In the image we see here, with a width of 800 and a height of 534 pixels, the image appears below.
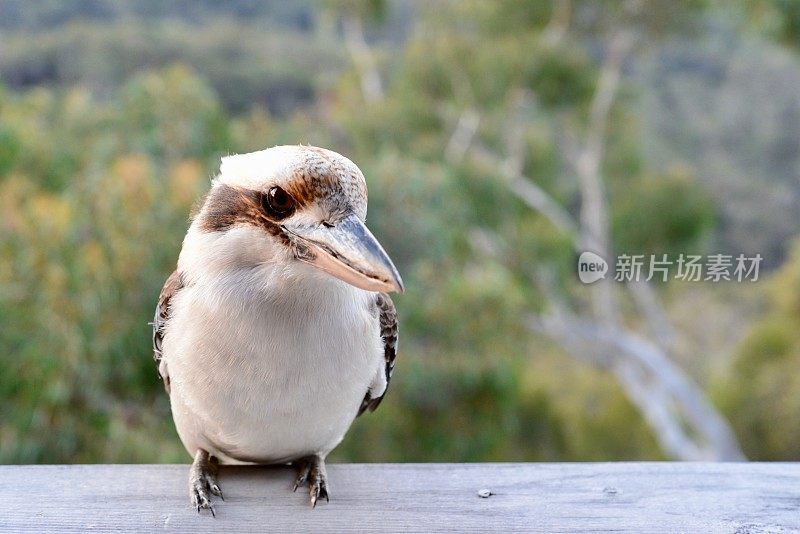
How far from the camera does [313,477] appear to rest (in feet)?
4.01

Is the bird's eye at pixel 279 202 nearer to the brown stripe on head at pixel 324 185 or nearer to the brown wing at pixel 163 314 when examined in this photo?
the brown stripe on head at pixel 324 185

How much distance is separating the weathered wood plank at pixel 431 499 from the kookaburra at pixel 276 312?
45 millimetres

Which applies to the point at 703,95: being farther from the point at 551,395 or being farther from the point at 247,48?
the point at 247,48

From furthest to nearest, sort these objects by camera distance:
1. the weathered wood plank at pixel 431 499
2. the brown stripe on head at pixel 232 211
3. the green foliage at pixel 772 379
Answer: the green foliage at pixel 772 379, the weathered wood plank at pixel 431 499, the brown stripe on head at pixel 232 211

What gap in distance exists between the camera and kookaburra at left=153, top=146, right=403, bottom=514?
96 cm

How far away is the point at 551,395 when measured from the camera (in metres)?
5.93

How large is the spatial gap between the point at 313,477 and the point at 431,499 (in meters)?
0.17

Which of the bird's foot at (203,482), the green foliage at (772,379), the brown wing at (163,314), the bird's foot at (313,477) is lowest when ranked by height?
the bird's foot at (203,482)

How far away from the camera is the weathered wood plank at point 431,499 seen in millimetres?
1128

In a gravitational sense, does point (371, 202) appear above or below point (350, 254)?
above
